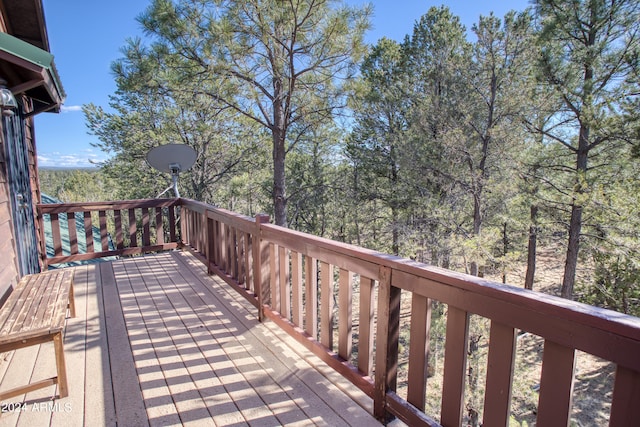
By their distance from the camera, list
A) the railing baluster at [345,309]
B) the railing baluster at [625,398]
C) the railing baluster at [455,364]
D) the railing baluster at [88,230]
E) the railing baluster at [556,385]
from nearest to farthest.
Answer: the railing baluster at [625,398], the railing baluster at [556,385], the railing baluster at [455,364], the railing baluster at [345,309], the railing baluster at [88,230]

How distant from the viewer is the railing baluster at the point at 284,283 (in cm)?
257

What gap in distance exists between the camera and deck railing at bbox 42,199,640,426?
971 mm

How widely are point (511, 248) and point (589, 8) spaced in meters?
9.07

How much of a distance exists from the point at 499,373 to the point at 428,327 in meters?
0.32

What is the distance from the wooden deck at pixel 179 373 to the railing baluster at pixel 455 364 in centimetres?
47

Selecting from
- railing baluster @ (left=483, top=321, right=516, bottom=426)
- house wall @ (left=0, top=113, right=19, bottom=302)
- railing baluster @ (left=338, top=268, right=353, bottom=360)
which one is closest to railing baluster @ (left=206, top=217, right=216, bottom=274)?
house wall @ (left=0, top=113, right=19, bottom=302)

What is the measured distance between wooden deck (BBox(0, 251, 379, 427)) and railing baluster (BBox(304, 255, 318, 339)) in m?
0.21

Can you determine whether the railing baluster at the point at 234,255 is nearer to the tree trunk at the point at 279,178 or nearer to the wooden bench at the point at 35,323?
the wooden bench at the point at 35,323

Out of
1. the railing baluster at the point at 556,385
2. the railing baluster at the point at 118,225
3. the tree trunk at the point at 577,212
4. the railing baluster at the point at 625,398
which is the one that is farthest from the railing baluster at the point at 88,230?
the tree trunk at the point at 577,212

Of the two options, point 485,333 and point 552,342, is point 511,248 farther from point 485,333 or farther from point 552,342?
point 552,342

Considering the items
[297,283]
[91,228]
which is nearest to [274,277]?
[297,283]

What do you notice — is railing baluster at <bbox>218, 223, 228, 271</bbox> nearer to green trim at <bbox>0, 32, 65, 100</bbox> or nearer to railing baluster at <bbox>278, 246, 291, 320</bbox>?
railing baluster at <bbox>278, 246, 291, 320</bbox>

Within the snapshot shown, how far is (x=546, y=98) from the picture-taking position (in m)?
8.88

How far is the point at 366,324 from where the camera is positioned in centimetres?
185
